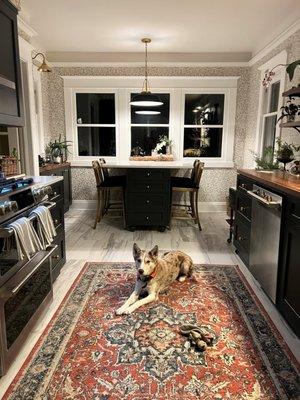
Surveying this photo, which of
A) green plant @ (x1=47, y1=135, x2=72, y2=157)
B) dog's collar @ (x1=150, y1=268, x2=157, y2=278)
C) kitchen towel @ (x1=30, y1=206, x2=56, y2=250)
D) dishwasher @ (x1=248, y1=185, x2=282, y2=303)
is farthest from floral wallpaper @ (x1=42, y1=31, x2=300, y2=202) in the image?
kitchen towel @ (x1=30, y1=206, x2=56, y2=250)

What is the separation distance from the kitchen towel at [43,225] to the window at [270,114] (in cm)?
326

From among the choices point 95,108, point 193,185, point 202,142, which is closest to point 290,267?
point 193,185

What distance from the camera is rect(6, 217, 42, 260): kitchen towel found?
1635mm

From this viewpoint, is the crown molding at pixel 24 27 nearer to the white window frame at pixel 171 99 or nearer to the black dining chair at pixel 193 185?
the white window frame at pixel 171 99

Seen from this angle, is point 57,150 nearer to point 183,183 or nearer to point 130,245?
point 183,183

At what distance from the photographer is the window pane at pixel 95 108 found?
5.39m

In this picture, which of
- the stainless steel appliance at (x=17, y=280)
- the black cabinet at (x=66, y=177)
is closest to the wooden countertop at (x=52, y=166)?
the black cabinet at (x=66, y=177)

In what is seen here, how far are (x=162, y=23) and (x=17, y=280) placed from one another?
3442 mm

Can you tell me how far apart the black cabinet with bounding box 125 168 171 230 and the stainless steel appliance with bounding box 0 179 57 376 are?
1.97 m

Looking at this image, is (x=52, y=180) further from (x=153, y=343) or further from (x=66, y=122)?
(x=66, y=122)

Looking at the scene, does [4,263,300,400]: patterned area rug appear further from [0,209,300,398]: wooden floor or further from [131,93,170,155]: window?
[131,93,170,155]: window

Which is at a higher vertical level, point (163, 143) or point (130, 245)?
point (163, 143)

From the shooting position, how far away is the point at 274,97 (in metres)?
4.33

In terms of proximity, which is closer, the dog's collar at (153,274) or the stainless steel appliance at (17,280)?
the stainless steel appliance at (17,280)
